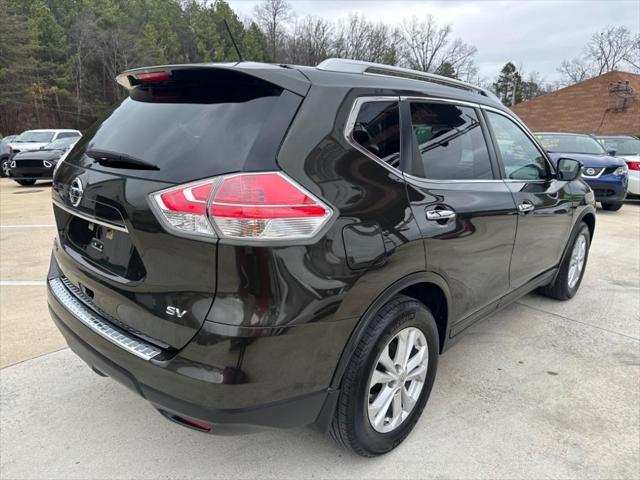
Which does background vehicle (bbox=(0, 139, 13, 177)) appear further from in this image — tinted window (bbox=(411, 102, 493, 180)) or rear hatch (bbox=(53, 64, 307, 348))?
tinted window (bbox=(411, 102, 493, 180))

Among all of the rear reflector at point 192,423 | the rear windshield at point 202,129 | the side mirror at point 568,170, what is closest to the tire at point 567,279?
the side mirror at point 568,170

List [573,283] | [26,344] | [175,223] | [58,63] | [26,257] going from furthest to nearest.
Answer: [58,63], [26,257], [573,283], [26,344], [175,223]

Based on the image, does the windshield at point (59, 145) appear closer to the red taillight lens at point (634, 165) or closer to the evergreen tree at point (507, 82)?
the red taillight lens at point (634, 165)

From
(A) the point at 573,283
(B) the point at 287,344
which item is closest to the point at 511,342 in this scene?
(A) the point at 573,283

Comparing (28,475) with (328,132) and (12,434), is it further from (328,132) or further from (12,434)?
(328,132)

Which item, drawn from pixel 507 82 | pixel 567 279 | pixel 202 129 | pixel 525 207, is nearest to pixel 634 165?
pixel 567 279

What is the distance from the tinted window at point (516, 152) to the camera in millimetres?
3055

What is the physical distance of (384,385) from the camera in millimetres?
2180

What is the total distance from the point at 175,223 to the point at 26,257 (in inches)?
189

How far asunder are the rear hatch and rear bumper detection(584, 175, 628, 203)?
964 cm

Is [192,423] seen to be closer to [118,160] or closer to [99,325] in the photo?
[99,325]

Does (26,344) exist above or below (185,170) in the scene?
below

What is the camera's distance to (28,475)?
6.88 feet

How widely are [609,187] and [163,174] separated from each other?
33.6ft
